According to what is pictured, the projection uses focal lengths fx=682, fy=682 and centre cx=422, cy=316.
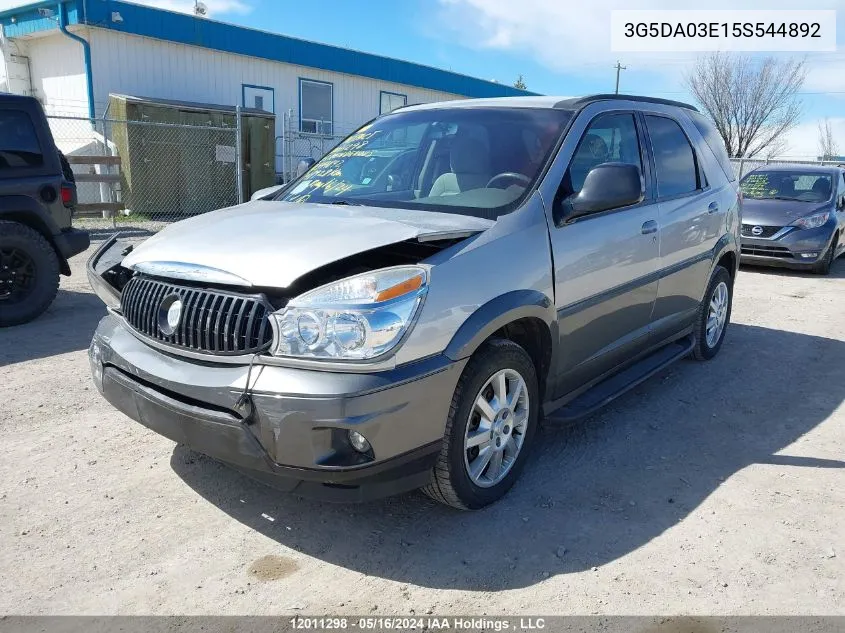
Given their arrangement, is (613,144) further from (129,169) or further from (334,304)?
(129,169)

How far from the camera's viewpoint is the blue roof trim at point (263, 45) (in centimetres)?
1462

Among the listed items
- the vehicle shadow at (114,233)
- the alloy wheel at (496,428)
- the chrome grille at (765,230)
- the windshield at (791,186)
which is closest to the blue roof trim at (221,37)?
the vehicle shadow at (114,233)

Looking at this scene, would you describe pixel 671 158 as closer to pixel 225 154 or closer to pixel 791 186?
pixel 791 186

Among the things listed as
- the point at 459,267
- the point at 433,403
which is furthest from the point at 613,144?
the point at 433,403

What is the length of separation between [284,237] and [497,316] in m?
0.99

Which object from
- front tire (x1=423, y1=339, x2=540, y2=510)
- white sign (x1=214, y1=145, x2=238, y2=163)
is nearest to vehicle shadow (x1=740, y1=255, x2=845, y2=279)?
front tire (x1=423, y1=339, x2=540, y2=510)

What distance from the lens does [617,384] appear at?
Result: 4.11 meters

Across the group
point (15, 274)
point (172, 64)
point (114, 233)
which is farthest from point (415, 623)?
point (172, 64)

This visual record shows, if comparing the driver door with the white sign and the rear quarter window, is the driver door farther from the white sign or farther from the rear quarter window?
the white sign

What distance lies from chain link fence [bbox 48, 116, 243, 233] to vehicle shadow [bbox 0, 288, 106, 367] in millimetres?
6394

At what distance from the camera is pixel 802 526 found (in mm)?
3221

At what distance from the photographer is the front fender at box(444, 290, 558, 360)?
2809 mm

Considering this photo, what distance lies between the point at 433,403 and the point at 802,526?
6.33 feet

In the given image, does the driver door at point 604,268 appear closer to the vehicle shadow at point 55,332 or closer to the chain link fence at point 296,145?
the vehicle shadow at point 55,332
